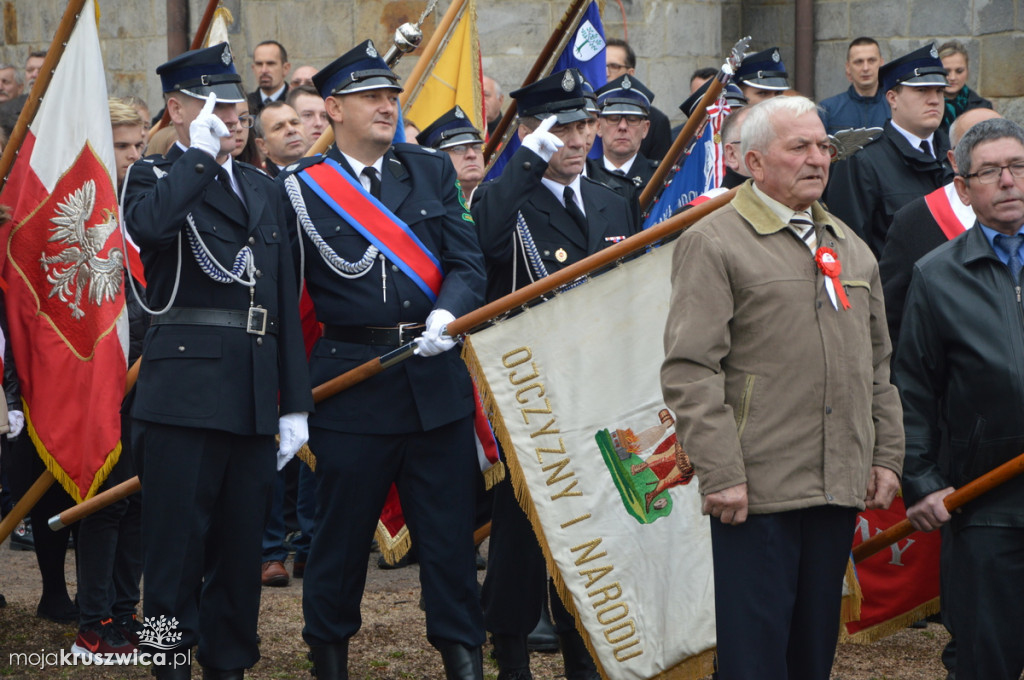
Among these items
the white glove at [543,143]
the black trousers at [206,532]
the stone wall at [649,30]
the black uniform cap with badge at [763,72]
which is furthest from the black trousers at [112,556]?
the stone wall at [649,30]

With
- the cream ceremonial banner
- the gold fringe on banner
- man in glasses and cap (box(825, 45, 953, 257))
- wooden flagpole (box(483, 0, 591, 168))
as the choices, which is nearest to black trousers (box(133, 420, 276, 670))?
the gold fringe on banner

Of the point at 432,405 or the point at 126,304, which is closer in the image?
the point at 432,405

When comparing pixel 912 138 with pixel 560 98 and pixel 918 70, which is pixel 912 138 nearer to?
pixel 918 70

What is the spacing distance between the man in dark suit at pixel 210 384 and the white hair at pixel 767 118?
1.57 m

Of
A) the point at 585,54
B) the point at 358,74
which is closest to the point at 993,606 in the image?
the point at 358,74

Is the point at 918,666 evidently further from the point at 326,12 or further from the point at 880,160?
the point at 326,12

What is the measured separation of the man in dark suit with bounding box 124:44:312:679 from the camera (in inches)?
170

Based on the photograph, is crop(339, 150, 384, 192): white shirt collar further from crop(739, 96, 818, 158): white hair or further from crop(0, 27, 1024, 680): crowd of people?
crop(739, 96, 818, 158): white hair

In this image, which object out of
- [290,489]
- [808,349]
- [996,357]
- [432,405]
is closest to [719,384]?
[808,349]

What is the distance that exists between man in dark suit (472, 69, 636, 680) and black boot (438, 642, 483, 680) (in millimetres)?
318

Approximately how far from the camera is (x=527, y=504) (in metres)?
4.49

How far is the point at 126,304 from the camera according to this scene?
5449mm

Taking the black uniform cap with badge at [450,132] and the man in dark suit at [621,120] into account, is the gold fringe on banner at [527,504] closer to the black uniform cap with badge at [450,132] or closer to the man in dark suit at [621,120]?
the black uniform cap with badge at [450,132]

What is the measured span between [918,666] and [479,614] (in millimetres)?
1759
